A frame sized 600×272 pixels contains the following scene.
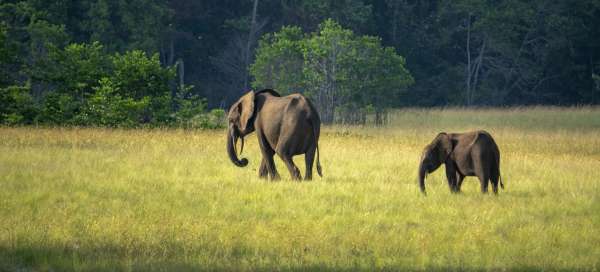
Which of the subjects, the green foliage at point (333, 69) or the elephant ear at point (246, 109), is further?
the green foliage at point (333, 69)

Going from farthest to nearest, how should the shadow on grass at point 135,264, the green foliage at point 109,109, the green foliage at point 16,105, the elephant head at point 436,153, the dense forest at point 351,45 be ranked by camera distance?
the dense forest at point 351,45 → the green foliage at point 109,109 → the green foliage at point 16,105 → the elephant head at point 436,153 → the shadow on grass at point 135,264

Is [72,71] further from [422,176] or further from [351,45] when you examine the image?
[351,45]

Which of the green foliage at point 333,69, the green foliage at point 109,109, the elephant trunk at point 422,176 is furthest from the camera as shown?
the green foliage at point 333,69

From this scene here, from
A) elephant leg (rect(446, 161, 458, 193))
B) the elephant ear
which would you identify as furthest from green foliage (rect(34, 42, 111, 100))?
elephant leg (rect(446, 161, 458, 193))

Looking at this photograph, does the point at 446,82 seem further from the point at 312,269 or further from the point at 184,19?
the point at 312,269

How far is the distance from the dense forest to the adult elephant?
836 inches

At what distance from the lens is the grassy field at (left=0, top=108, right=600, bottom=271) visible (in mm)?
9023

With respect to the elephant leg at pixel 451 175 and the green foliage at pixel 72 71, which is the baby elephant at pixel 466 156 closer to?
the elephant leg at pixel 451 175

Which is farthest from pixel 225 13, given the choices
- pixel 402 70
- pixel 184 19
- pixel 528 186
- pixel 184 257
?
pixel 184 257

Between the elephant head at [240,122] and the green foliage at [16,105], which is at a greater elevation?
the elephant head at [240,122]

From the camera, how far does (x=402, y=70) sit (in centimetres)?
4362

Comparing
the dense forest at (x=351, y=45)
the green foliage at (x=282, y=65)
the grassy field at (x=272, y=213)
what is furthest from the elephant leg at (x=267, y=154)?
the green foliage at (x=282, y=65)

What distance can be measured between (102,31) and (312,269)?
38.5 m

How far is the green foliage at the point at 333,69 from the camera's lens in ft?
131
